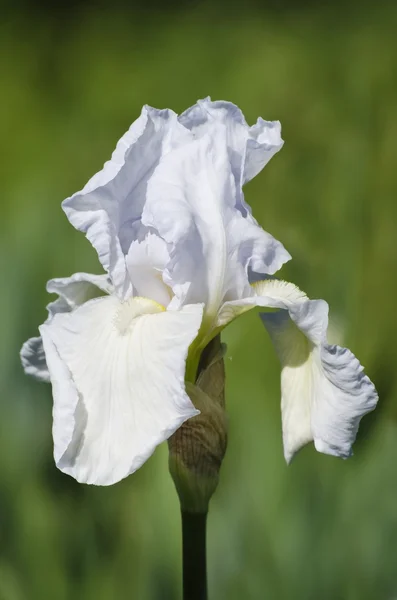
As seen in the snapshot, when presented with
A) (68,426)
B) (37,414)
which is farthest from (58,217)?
(68,426)

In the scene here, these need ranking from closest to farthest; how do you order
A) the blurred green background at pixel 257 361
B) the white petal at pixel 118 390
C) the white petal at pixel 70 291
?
the white petal at pixel 118 390, the white petal at pixel 70 291, the blurred green background at pixel 257 361

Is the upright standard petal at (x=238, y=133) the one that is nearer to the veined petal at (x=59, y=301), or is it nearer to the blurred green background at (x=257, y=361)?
the veined petal at (x=59, y=301)

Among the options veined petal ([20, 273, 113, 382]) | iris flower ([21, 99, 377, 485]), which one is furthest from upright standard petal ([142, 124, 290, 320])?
veined petal ([20, 273, 113, 382])

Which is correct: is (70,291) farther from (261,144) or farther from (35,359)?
(261,144)

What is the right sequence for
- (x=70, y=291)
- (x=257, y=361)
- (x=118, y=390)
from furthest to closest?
1. (x=257, y=361)
2. (x=70, y=291)
3. (x=118, y=390)

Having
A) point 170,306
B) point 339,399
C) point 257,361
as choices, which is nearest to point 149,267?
point 170,306

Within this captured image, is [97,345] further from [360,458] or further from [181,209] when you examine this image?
[360,458]

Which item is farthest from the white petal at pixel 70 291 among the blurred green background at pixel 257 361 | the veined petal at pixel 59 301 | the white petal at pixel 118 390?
the blurred green background at pixel 257 361
